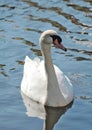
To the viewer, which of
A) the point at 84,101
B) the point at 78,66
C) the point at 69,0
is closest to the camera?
the point at 84,101

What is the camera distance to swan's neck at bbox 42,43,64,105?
1177 centimetres

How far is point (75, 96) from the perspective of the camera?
1230cm

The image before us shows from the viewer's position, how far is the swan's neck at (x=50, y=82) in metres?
11.8

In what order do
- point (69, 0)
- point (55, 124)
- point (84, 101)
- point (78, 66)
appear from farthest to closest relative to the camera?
point (69, 0) → point (78, 66) → point (84, 101) → point (55, 124)

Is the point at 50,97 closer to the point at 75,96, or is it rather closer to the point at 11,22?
the point at 75,96

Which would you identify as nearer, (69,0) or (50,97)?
(50,97)

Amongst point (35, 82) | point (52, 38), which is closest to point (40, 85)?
point (35, 82)

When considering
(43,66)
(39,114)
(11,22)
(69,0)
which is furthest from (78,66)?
(69,0)

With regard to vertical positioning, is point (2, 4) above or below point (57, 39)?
below

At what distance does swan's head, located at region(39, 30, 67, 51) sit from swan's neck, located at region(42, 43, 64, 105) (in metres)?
0.16

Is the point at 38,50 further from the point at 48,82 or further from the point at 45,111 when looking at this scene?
the point at 45,111

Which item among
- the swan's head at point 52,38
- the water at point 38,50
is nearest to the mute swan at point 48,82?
the swan's head at point 52,38

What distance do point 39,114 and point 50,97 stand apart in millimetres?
534

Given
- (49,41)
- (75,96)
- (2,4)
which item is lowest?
(2,4)
